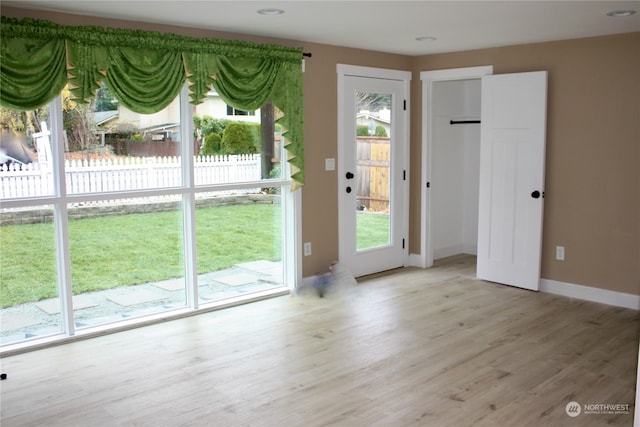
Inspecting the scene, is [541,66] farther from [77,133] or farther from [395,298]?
[77,133]

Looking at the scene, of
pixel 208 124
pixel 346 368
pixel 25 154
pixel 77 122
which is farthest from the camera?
pixel 208 124

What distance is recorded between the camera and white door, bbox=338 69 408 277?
590cm

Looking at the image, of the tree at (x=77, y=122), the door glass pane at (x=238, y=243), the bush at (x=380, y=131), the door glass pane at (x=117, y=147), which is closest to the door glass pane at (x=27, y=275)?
the door glass pane at (x=117, y=147)

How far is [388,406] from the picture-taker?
3.27m

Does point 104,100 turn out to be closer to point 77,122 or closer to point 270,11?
point 77,122

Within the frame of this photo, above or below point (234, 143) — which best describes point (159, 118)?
above

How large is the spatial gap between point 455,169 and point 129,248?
411cm

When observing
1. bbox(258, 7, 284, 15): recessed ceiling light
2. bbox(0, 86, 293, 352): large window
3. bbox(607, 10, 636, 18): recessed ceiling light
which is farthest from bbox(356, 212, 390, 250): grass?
bbox(607, 10, 636, 18): recessed ceiling light

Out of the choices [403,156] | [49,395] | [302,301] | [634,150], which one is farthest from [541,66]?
[49,395]

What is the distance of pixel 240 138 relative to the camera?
5176 millimetres

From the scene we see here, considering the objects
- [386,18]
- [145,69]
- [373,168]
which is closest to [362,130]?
[373,168]

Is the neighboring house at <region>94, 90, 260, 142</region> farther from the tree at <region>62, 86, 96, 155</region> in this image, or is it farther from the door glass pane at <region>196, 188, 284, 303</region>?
the door glass pane at <region>196, 188, 284, 303</region>

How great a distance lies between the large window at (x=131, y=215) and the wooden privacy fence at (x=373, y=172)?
3.18 feet

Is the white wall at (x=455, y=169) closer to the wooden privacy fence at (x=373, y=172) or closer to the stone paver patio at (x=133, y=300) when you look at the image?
the wooden privacy fence at (x=373, y=172)
